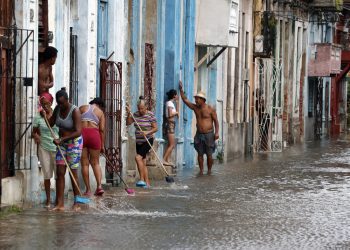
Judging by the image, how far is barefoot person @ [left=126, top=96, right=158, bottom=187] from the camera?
22.3 meters

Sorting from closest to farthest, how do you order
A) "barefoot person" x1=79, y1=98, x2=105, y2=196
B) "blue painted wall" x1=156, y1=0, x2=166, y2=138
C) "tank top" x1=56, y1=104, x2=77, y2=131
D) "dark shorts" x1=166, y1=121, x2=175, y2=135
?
"tank top" x1=56, y1=104, x2=77, y2=131 → "barefoot person" x1=79, y1=98, x2=105, y2=196 → "blue painted wall" x1=156, y1=0, x2=166, y2=138 → "dark shorts" x1=166, y1=121, x2=175, y2=135

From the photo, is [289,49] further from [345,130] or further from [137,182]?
[137,182]

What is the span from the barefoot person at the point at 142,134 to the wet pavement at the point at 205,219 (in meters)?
0.40

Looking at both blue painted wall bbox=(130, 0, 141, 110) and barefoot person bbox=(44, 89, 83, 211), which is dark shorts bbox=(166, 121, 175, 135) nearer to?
blue painted wall bbox=(130, 0, 141, 110)

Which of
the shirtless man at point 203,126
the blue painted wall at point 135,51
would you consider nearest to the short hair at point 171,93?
the shirtless man at point 203,126

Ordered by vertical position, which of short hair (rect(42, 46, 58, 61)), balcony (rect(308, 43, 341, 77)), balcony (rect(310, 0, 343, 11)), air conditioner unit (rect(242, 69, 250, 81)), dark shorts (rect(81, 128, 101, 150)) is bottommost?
dark shorts (rect(81, 128, 101, 150))

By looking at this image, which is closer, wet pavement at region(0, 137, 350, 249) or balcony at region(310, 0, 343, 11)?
wet pavement at region(0, 137, 350, 249)

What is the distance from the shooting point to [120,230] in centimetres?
1499

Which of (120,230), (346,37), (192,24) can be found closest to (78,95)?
(120,230)

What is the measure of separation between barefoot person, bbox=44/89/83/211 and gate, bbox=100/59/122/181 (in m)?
4.67

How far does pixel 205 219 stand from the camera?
54.1 feet

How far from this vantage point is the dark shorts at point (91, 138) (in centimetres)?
1933

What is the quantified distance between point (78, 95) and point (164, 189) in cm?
221

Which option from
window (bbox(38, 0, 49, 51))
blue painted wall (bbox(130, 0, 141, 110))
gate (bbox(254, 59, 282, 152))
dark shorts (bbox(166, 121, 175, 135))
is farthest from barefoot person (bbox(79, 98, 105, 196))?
gate (bbox(254, 59, 282, 152))
